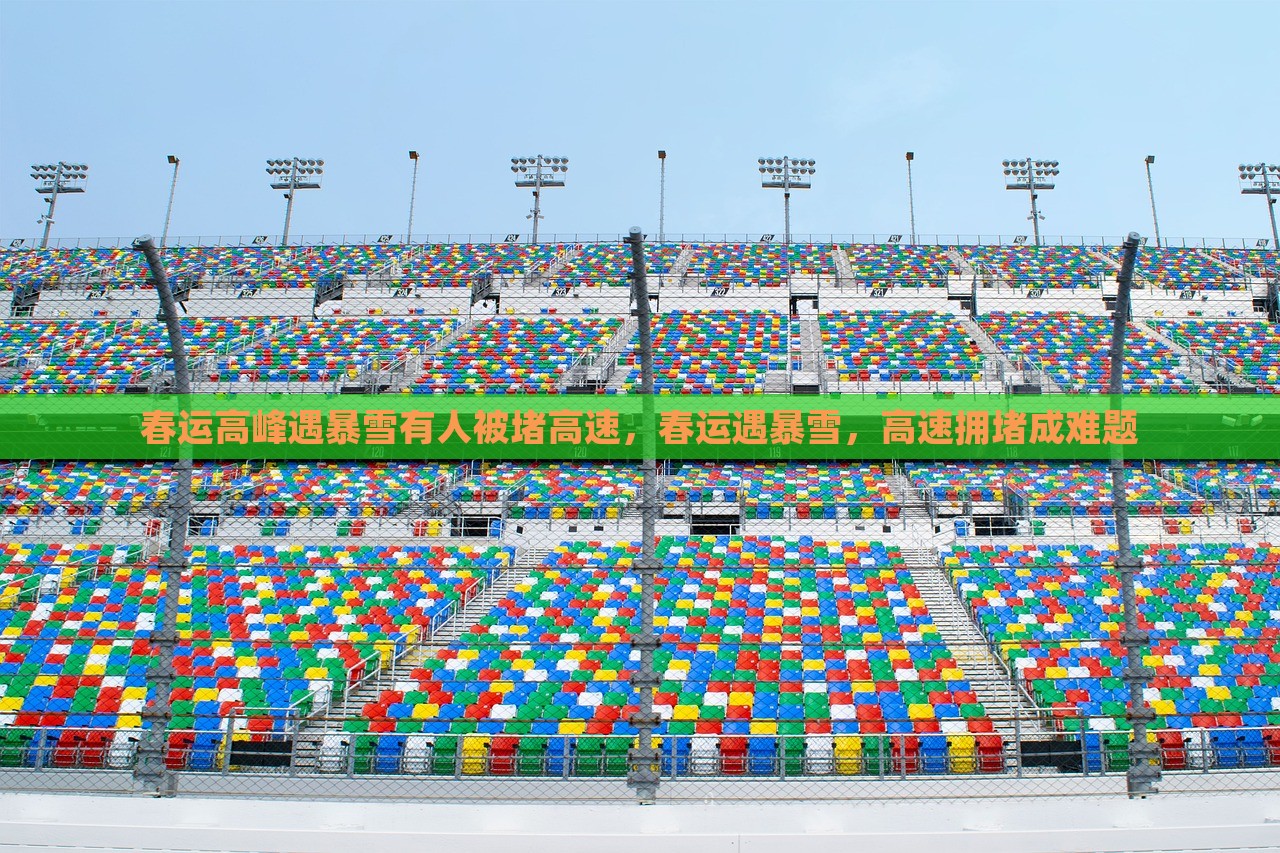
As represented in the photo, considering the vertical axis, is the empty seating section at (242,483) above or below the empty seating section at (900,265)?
below

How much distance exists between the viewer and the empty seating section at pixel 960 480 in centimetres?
A: 1620

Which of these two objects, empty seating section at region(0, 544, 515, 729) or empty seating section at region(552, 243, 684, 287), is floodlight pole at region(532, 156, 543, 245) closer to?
empty seating section at region(552, 243, 684, 287)

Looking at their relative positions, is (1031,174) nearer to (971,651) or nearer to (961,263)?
(961,263)

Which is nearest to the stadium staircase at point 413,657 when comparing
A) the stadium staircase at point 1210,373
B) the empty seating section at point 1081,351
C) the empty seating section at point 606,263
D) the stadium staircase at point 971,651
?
Result: the stadium staircase at point 971,651

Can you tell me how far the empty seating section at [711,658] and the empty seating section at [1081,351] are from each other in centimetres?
1214

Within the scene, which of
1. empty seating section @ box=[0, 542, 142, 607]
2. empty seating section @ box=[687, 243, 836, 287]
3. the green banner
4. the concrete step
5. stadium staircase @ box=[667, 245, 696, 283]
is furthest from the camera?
stadium staircase @ box=[667, 245, 696, 283]

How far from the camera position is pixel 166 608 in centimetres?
476

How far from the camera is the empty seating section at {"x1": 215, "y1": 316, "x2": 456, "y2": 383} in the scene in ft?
74.6

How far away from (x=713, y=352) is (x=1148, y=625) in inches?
604

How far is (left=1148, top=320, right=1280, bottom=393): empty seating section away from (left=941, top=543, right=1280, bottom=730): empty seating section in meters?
11.1

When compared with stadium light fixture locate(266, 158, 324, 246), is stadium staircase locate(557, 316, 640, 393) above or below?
below

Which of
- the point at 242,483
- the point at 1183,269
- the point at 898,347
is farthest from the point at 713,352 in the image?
the point at 1183,269

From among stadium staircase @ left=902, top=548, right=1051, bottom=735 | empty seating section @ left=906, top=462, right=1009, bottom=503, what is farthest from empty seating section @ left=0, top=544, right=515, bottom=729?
empty seating section @ left=906, top=462, right=1009, bottom=503

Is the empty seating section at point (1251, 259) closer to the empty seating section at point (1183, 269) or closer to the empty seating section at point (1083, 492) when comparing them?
the empty seating section at point (1183, 269)
